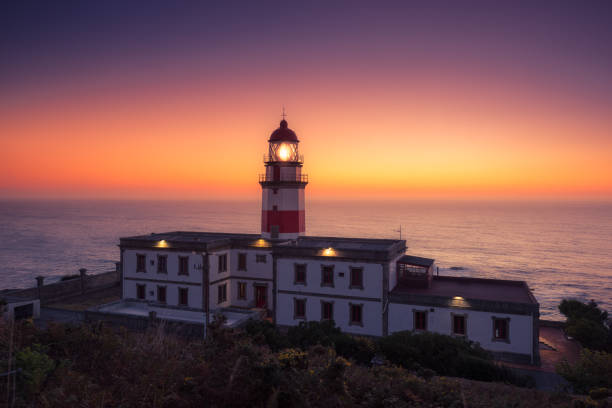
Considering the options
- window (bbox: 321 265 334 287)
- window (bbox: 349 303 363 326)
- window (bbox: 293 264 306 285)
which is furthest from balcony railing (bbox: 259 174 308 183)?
window (bbox: 349 303 363 326)

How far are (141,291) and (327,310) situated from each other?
16691 millimetres

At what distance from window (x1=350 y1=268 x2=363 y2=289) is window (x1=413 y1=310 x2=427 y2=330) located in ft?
13.3

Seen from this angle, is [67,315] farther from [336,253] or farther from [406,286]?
[406,286]

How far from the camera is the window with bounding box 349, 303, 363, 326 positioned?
85.8 ft

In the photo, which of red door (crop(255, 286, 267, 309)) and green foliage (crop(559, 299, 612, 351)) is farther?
red door (crop(255, 286, 267, 309))

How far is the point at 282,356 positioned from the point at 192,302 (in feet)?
76.3

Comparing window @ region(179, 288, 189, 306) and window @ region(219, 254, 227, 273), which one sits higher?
window @ region(219, 254, 227, 273)

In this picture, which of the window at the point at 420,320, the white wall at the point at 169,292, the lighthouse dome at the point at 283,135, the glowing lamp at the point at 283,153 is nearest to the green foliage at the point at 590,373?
the window at the point at 420,320

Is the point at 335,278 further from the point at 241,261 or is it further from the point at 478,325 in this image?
the point at 241,261

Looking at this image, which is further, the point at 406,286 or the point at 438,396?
the point at 406,286

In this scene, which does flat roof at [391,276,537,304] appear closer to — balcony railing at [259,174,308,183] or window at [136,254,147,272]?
balcony railing at [259,174,308,183]

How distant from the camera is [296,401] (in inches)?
311

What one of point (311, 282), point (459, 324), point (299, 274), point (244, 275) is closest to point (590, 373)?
point (459, 324)

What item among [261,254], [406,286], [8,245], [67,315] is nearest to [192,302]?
[261,254]
